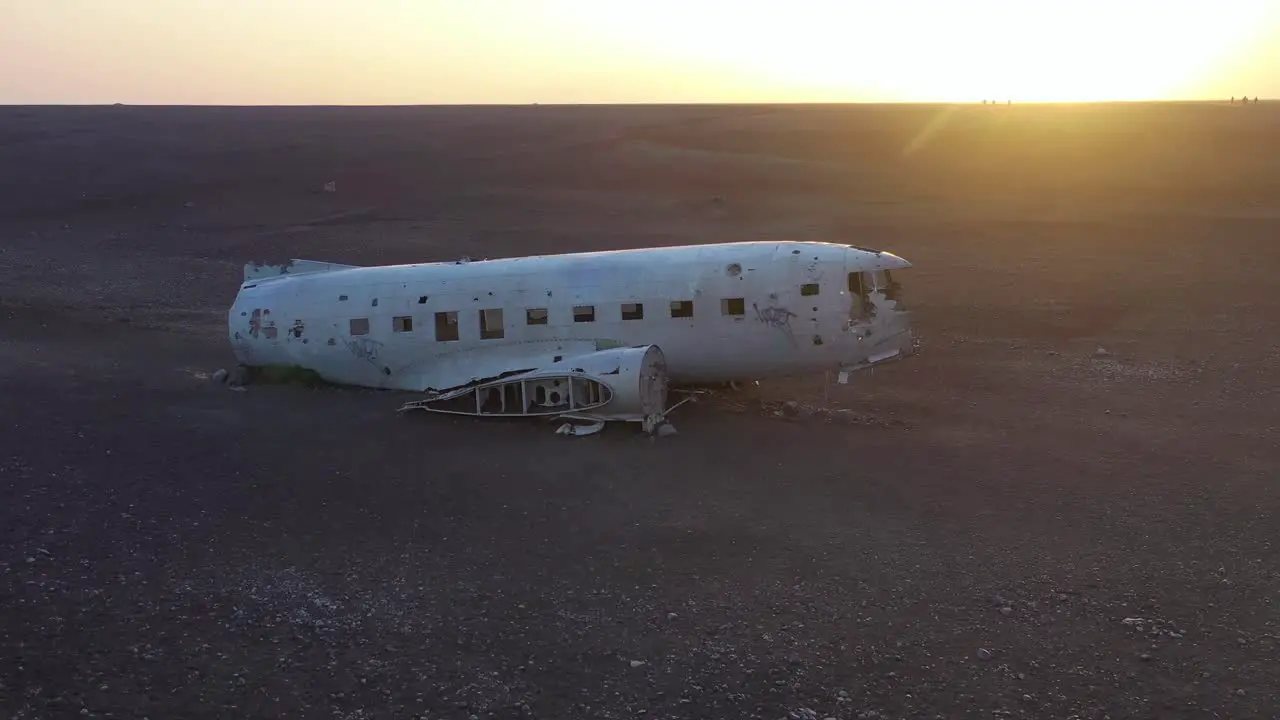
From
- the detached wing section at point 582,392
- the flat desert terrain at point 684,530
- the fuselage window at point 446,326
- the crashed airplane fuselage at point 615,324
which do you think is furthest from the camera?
the fuselage window at point 446,326

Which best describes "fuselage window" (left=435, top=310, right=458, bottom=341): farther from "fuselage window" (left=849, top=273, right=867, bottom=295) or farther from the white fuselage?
"fuselage window" (left=849, top=273, right=867, bottom=295)

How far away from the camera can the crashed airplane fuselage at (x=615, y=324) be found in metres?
19.0

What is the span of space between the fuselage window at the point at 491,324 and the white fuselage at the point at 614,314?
21mm

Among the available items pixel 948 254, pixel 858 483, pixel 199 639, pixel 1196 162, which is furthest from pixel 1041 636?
pixel 1196 162

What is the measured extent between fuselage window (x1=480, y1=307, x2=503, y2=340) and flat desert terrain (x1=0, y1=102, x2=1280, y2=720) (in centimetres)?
189

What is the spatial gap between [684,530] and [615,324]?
627 cm

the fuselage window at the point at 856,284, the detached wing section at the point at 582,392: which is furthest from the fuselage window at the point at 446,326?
the fuselage window at the point at 856,284

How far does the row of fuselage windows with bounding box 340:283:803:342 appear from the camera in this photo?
63.2 feet

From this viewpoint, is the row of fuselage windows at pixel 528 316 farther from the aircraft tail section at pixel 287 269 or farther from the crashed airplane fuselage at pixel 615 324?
the aircraft tail section at pixel 287 269

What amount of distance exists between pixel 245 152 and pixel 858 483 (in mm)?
72815

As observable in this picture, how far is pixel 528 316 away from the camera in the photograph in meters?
19.8

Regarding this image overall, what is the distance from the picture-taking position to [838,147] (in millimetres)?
78375

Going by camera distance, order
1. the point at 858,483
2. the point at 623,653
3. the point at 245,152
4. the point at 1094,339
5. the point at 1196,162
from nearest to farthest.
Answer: the point at 623,653, the point at 858,483, the point at 1094,339, the point at 1196,162, the point at 245,152

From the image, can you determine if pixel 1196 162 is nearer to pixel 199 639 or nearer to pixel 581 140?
pixel 581 140
